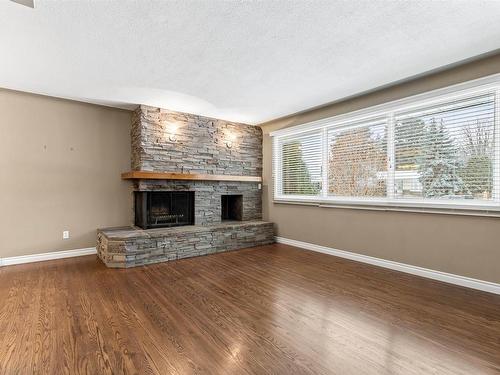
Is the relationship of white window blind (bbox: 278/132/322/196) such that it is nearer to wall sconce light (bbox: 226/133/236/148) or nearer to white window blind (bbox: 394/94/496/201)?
wall sconce light (bbox: 226/133/236/148)

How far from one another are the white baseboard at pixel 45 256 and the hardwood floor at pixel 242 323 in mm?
516

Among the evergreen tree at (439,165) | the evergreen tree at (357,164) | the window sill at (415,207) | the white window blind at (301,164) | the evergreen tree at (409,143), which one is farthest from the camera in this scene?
the white window blind at (301,164)

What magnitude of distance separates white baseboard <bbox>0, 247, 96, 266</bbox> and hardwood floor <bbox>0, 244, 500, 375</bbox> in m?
0.52

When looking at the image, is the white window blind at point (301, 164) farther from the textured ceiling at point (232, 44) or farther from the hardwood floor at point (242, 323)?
the hardwood floor at point (242, 323)

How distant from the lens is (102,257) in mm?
4012

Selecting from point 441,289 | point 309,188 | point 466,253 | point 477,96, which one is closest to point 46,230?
point 309,188

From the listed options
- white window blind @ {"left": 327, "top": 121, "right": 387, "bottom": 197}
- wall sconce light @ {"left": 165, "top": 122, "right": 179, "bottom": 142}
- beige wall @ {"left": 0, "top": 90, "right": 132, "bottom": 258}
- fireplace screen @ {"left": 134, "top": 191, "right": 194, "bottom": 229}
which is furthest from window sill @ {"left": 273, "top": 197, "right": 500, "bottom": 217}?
beige wall @ {"left": 0, "top": 90, "right": 132, "bottom": 258}

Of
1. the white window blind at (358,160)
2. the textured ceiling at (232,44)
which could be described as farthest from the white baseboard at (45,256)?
the white window blind at (358,160)

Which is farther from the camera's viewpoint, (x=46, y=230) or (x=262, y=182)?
(x=262, y=182)

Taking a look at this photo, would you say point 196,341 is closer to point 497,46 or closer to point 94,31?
point 94,31

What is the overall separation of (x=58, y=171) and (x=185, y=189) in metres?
1.95

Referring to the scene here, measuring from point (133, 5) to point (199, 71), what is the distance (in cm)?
114

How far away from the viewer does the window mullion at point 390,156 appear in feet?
12.3

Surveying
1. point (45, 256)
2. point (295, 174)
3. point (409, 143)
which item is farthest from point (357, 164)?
point (45, 256)
